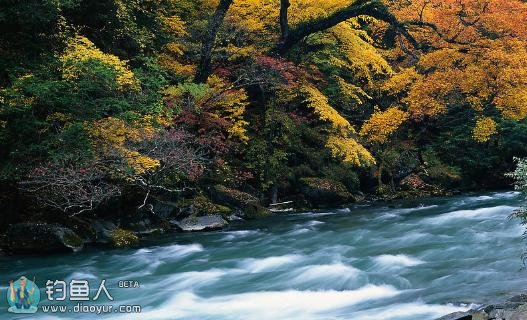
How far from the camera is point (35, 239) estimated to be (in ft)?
36.3

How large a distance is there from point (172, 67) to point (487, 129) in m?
12.1

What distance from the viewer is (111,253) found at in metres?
11.4

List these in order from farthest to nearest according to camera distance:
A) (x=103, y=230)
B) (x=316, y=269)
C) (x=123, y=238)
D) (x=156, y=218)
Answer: (x=156, y=218) < (x=103, y=230) < (x=123, y=238) < (x=316, y=269)

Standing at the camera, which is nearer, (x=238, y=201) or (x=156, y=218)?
(x=156, y=218)

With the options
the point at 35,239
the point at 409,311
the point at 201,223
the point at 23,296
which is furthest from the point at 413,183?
the point at 23,296

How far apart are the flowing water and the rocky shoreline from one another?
2.34 ft

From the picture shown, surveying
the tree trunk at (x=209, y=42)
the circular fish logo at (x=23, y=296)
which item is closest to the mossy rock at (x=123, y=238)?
the circular fish logo at (x=23, y=296)

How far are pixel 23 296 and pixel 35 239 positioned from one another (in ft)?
8.87

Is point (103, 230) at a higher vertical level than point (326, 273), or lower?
higher

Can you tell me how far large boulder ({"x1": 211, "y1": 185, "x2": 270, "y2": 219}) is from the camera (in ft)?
51.6

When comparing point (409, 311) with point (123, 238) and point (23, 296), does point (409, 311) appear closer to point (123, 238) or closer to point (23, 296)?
point (23, 296)

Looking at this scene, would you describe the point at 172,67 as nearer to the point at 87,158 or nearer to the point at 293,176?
the point at 293,176

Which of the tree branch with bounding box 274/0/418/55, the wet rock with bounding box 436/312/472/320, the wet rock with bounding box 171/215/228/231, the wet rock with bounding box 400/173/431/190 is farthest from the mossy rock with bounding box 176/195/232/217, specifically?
the wet rock with bounding box 436/312/472/320

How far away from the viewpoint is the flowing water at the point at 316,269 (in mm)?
7539
